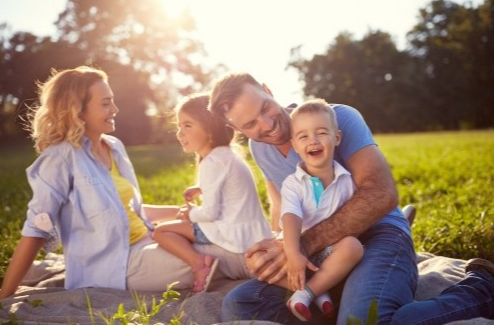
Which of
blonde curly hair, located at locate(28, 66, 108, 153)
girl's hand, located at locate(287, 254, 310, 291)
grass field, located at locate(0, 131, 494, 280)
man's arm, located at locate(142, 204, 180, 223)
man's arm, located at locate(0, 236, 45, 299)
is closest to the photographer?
girl's hand, located at locate(287, 254, 310, 291)

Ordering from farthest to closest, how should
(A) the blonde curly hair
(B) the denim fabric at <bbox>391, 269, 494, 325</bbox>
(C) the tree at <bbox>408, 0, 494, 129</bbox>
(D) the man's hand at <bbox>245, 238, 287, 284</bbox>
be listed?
(C) the tree at <bbox>408, 0, 494, 129</bbox> < (A) the blonde curly hair < (D) the man's hand at <bbox>245, 238, 287, 284</bbox> < (B) the denim fabric at <bbox>391, 269, 494, 325</bbox>

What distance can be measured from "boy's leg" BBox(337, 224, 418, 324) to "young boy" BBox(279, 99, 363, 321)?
3.4 inches

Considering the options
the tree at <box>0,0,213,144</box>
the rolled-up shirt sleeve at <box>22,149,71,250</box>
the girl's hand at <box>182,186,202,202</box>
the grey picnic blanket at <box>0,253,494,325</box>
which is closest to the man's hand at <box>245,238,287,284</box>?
the grey picnic blanket at <box>0,253,494,325</box>

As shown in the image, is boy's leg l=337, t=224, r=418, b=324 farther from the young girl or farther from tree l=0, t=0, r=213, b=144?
tree l=0, t=0, r=213, b=144

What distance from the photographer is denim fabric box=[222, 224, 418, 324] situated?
2717 millimetres

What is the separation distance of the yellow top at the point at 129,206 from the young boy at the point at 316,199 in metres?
1.53

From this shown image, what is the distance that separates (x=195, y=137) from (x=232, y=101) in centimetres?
58

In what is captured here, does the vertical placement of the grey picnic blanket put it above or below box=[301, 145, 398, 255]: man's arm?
below

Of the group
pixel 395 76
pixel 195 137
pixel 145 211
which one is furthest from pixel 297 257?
pixel 395 76

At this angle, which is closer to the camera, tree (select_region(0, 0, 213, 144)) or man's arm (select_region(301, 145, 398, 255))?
man's arm (select_region(301, 145, 398, 255))

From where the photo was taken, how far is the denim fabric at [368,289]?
2.72m

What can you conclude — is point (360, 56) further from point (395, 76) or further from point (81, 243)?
point (81, 243)

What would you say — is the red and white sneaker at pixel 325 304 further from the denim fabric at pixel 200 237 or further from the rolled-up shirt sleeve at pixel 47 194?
the rolled-up shirt sleeve at pixel 47 194

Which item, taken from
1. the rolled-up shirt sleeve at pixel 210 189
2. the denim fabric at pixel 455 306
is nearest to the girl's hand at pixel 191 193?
the rolled-up shirt sleeve at pixel 210 189
